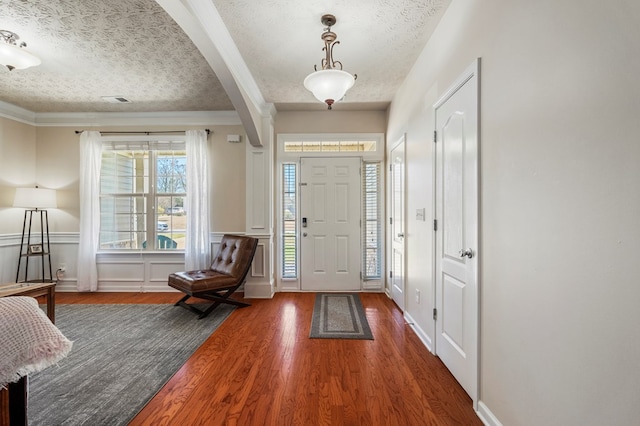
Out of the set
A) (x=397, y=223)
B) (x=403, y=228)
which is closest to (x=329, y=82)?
(x=403, y=228)

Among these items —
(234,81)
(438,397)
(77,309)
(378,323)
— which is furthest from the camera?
(77,309)

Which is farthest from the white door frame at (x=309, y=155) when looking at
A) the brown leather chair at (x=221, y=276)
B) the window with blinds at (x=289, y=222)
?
the brown leather chair at (x=221, y=276)

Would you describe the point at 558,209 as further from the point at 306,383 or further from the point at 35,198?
the point at 35,198

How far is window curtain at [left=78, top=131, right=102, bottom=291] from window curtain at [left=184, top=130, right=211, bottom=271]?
1.34 meters

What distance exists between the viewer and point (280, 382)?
1955 mm

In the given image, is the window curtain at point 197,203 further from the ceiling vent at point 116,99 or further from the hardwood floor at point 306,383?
the hardwood floor at point 306,383

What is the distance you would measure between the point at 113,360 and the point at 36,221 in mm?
3258

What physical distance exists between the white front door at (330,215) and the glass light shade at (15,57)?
111 inches

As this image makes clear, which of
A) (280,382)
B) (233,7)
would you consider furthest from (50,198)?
(280,382)

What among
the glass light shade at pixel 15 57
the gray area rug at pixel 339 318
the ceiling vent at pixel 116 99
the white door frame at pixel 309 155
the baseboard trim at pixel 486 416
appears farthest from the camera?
the white door frame at pixel 309 155

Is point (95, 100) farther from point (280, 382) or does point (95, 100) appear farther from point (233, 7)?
point (280, 382)

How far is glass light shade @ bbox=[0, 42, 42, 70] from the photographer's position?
2.25 metres

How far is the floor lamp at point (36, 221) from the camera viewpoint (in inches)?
147

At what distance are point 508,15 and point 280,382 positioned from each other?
248 centimetres
